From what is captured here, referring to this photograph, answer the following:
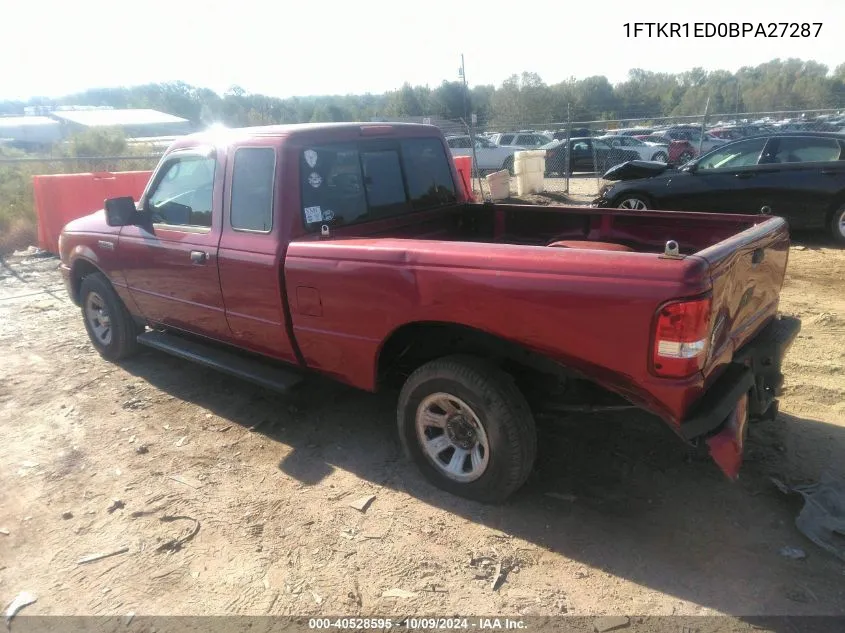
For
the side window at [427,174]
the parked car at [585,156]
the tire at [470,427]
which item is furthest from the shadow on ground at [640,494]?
the parked car at [585,156]

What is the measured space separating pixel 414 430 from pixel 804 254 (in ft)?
23.9

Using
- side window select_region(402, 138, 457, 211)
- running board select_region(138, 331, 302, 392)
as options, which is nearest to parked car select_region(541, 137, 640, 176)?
side window select_region(402, 138, 457, 211)

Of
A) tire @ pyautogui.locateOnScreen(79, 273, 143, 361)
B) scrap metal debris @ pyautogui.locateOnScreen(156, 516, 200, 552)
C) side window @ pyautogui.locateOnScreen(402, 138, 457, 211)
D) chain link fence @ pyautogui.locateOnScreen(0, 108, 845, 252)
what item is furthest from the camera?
chain link fence @ pyautogui.locateOnScreen(0, 108, 845, 252)

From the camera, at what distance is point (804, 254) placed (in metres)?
8.26

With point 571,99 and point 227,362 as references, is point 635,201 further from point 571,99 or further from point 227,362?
point 571,99

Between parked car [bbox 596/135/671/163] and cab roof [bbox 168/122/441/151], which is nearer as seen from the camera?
cab roof [bbox 168/122/441/151]

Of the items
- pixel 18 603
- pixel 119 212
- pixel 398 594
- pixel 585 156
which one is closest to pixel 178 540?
pixel 18 603

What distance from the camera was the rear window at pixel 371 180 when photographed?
373cm

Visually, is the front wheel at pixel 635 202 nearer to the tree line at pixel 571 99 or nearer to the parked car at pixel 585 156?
the parked car at pixel 585 156

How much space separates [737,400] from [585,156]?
20164 millimetres

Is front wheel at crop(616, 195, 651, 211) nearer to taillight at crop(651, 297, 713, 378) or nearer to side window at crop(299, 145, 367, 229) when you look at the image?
side window at crop(299, 145, 367, 229)

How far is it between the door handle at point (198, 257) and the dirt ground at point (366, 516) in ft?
3.73

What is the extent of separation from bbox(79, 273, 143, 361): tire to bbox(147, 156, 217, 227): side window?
105 cm

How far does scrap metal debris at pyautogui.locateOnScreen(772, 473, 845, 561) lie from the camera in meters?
2.77
